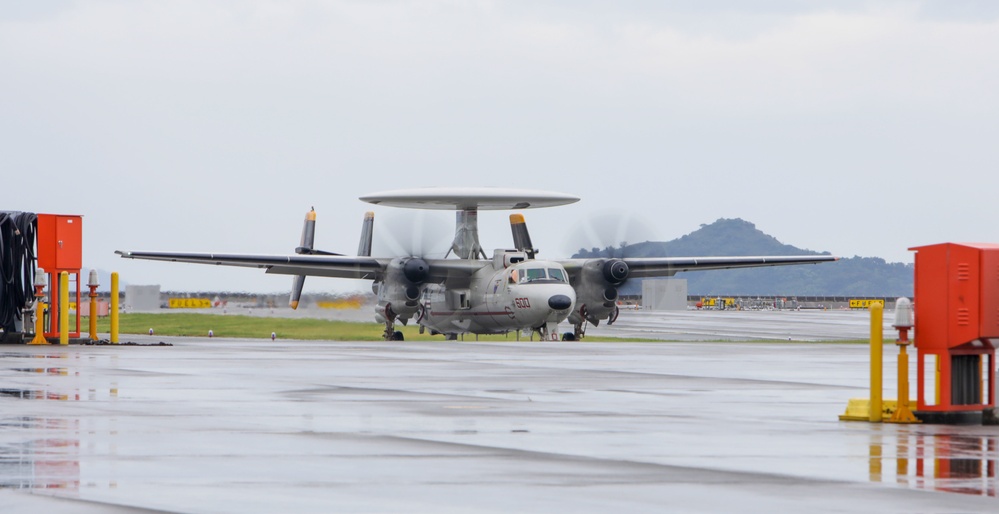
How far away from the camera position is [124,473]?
7328 millimetres

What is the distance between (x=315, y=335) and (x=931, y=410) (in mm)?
29907

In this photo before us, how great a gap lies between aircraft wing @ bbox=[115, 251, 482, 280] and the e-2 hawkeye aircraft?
0.03 m

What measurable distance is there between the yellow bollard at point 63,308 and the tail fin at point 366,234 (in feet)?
80.7

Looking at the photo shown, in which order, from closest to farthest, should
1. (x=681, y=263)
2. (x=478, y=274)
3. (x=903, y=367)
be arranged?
(x=903, y=367), (x=478, y=274), (x=681, y=263)

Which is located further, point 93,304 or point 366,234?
point 366,234

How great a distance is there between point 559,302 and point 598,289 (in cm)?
491

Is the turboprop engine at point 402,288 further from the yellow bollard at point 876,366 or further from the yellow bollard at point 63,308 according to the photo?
the yellow bollard at point 876,366

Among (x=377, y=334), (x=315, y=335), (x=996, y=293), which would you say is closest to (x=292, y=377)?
(x=996, y=293)

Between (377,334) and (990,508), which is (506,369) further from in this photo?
(377,334)

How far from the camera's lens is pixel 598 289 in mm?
43094

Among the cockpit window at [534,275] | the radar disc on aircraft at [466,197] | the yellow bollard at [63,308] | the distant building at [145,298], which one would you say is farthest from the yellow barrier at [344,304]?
the distant building at [145,298]

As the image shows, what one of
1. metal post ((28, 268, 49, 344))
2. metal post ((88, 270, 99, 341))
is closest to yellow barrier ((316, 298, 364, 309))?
metal post ((88, 270, 99, 341))

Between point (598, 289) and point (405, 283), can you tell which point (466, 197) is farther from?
point (598, 289)

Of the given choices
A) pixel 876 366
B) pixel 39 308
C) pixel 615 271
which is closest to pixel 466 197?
pixel 615 271
